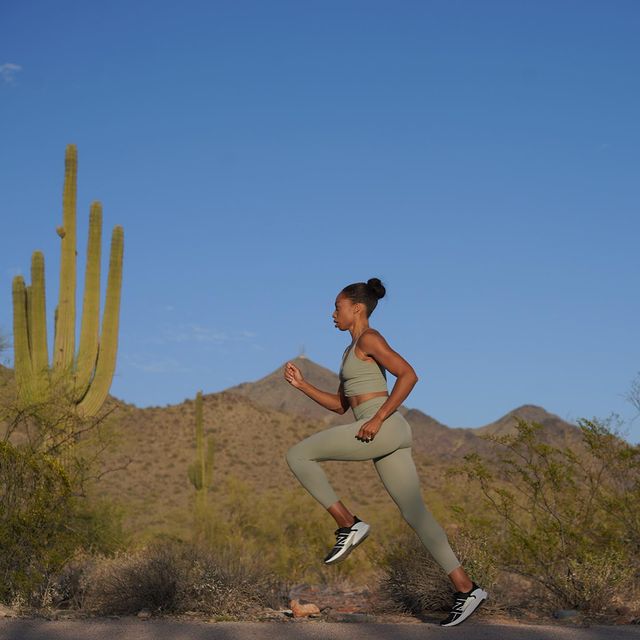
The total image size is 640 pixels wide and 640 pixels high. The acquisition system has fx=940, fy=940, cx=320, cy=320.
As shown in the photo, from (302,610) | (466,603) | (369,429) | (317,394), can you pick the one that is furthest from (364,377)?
(302,610)

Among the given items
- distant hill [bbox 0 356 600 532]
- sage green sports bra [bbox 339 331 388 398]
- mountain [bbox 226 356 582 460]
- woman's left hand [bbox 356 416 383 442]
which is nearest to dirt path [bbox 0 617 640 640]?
woman's left hand [bbox 356 416 383 442]

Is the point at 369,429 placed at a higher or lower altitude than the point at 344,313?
lower

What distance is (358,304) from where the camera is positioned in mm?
7207

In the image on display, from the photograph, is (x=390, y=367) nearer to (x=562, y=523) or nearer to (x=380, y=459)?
(x=380, y=459)

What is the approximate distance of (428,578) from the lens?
32.3ft

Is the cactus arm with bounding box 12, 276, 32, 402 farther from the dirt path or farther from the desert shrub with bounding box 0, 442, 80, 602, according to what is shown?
the dirt path

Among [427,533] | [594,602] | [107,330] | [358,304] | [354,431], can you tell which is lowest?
[594,602]

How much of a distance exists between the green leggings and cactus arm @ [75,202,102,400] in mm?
13583

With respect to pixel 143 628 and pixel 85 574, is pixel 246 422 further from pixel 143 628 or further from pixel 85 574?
pixel 143 628

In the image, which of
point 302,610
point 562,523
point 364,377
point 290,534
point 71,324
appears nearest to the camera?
point 364,377

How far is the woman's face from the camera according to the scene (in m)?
7.20

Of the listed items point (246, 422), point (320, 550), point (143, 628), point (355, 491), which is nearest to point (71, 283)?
point (320, 550)

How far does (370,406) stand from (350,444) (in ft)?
1.19

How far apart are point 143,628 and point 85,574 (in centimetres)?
420
